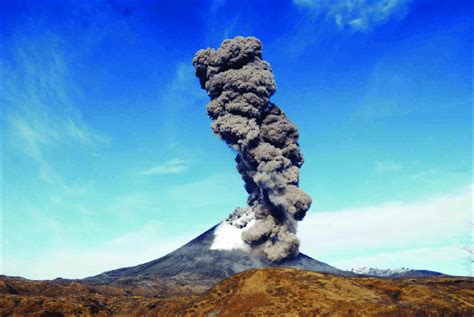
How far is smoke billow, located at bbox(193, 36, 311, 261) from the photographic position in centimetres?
8212

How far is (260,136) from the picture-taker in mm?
86125

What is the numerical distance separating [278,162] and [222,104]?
17407 mm

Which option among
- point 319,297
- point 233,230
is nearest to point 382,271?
point 233,230

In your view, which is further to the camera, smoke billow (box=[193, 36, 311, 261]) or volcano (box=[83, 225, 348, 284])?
volcano (box=[83, 225, 348, 284])

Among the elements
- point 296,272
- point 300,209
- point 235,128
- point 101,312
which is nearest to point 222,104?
point 235,128

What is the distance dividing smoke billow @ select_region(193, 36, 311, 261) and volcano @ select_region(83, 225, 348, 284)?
10.5 ft

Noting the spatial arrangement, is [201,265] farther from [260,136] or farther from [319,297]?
[319,297]

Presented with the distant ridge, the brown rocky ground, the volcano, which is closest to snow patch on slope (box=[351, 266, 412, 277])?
the distant ridge

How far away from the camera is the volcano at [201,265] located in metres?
82.6

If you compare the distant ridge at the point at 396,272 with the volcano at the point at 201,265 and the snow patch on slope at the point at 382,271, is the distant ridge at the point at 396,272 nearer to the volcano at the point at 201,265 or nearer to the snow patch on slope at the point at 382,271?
the snow patch on slope at the point at 382,271

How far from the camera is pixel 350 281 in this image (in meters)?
16.8

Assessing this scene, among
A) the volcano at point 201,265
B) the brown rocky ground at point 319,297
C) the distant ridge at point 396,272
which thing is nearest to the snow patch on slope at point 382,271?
the distant ridge at point 396,272

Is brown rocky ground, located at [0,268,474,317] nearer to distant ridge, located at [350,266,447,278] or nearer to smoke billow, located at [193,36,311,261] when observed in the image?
smoke billow, located at [193,36,311,261]

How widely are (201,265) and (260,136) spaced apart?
30907 millimetres
